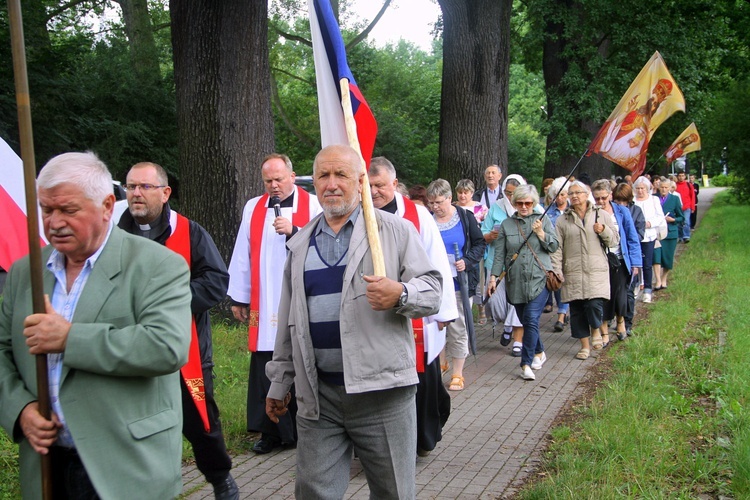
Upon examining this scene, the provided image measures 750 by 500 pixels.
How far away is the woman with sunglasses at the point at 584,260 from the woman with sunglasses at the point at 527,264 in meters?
0.54

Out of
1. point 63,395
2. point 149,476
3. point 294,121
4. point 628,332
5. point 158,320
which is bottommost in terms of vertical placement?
point 628,332

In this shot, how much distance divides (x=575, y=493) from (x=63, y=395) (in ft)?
10.4

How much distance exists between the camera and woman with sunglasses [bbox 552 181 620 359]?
9.68 meters

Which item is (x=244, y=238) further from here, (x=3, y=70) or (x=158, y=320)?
(x=3, y=70)

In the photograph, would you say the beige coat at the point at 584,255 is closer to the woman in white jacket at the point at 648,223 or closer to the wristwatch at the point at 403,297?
the woman in white jacket at the point at 648,223

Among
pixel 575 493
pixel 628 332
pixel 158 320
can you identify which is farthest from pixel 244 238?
pixel 628 332

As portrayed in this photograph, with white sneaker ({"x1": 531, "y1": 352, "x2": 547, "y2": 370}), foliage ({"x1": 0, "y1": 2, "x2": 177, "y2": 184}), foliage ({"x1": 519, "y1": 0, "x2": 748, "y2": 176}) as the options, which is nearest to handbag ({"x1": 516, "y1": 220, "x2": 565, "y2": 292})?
white sneaker ({"x1": 531, "y1": 352, "x2": 547, "y2": 370})

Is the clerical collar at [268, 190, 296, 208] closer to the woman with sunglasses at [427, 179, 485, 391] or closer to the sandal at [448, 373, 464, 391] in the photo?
the woman with sunglasses at [427, 179, 485, 391]

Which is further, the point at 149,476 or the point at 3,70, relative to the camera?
the point at 3,70

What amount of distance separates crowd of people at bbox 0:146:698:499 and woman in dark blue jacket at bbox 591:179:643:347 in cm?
488

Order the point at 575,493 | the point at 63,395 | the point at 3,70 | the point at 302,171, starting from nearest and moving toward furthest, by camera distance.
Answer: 1. the point at 63,395
2. the point at 575,493
3. the point at 3,70
4. the point at 302,171

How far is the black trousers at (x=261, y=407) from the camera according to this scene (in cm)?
619

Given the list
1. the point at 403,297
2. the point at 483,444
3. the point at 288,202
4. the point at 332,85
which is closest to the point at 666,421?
the point at 483,444

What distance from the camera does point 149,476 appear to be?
2.91m
